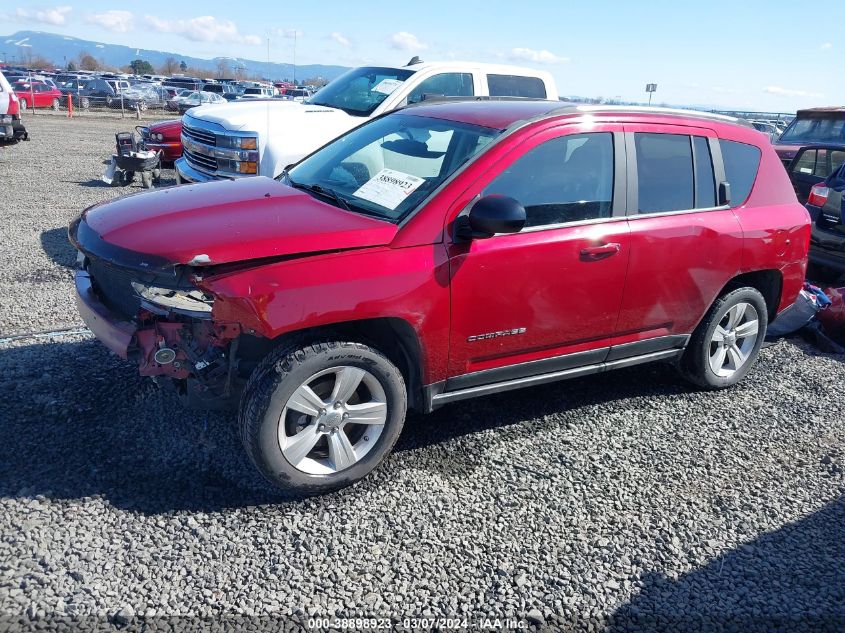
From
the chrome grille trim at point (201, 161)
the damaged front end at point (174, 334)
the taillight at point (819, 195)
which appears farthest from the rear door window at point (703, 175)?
the chrome grille trim at point (201, 161)

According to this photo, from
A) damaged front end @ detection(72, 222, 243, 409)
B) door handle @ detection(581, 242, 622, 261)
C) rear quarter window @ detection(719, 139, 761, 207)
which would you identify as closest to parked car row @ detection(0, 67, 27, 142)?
damaged front end @ detection(72, 222, 243, 409)

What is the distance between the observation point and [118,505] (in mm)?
3223

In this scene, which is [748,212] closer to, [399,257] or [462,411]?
[462,411]

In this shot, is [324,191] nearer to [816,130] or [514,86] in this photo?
[514,86]

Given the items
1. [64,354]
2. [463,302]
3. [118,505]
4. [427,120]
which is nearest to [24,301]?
[64,354]

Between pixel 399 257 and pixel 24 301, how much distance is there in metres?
3.90

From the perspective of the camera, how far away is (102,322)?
3479 millimetres

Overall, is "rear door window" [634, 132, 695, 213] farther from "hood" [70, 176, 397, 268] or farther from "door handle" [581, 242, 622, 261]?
"hood" [70, 176, 397, 268]

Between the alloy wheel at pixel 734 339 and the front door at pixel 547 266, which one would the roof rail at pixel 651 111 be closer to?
the front door at pixel 547 266

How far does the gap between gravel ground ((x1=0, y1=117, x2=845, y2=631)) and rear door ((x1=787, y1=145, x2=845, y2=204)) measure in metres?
5.60

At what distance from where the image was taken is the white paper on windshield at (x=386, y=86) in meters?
8.24

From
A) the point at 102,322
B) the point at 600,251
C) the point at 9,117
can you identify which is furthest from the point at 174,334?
the point at 9,117

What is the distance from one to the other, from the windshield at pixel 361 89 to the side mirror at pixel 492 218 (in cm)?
522

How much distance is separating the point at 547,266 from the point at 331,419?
1426mm
